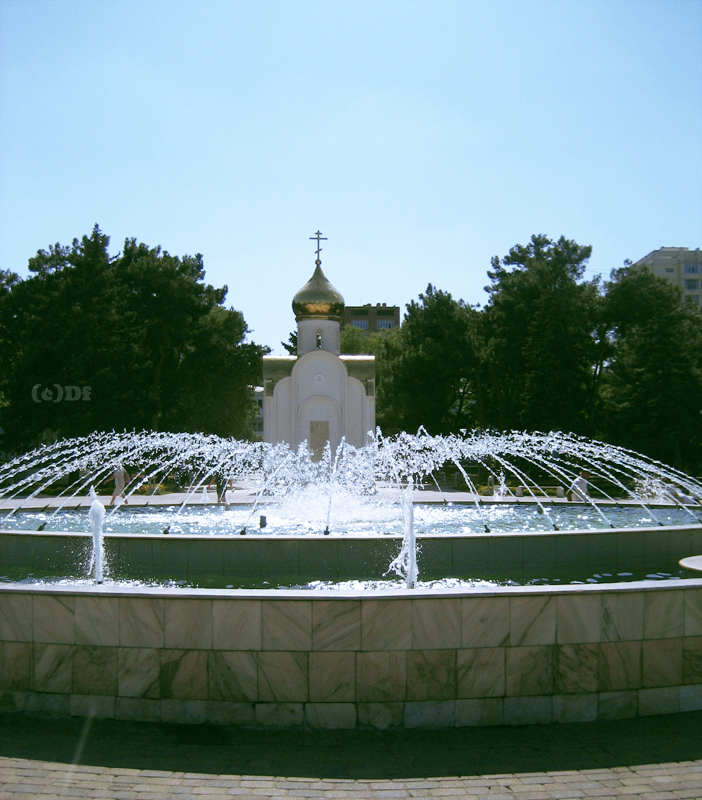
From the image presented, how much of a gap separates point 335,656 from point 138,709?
4.61 feet

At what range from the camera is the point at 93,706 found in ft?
18.1

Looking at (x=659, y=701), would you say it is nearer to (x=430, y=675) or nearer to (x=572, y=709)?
(x=572, y=709)

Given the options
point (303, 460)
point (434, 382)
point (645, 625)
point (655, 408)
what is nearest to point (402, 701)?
point (645, 625)

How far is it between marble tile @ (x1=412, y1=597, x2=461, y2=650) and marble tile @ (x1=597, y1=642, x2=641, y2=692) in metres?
1.06

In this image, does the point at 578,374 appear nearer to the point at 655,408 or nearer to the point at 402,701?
the point at 655,408

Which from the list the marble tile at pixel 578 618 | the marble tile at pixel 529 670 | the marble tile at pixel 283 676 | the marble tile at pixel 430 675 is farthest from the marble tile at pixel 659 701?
the marble tile at pixel 283 676

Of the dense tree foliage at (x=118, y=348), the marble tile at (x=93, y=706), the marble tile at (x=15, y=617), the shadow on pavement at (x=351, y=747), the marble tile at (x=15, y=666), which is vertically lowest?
the shadow on pavement at (x=351, y=747)

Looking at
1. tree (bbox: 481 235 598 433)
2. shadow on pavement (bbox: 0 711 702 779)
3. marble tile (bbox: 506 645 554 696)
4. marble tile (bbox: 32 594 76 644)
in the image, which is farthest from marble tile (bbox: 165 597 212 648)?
tree (bbox: 481 235 598 433)

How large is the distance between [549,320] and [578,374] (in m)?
2.89

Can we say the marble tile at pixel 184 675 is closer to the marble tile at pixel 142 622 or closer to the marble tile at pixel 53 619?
the marble tile at pixel 142 622

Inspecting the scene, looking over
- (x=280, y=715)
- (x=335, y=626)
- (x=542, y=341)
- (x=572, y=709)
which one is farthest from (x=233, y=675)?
(x=542, y=341)

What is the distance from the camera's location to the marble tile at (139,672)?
5.48 metres

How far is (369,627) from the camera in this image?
5461 millimetres

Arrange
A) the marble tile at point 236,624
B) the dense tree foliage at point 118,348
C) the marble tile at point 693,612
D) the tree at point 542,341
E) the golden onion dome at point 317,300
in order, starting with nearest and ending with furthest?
the marble tile at point 236,624
the marble tile at point 693,612
the dense tree foliage at point 118,348
the golden onion dome at point 317,300
the tree at point 542,341
